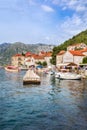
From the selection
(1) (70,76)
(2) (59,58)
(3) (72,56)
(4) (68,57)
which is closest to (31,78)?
(1) (70,76)

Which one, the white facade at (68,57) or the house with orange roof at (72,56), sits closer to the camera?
the house with orange roof at (72,56)

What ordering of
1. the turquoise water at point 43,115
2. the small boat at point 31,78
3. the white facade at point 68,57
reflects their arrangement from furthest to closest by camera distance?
the white facade at point 68,57, the small boat at point 31,78, the turquoise water at point 43,115

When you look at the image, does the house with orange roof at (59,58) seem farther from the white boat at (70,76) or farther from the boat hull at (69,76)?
the white boat at (70,76)

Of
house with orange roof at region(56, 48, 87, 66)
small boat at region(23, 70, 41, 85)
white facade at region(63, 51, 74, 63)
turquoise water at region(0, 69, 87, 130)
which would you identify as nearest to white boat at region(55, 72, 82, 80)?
small boat at region(23, 70, 41, 85)

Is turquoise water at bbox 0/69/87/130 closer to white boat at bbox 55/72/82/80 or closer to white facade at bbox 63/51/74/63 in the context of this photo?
white boat at bbox 55/72/82/80

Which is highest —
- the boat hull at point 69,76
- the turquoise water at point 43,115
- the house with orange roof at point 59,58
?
the house with orange roof at point 59,58

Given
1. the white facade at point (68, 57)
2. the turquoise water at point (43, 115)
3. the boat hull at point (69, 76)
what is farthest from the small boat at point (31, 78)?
the white facade at point (68, 57)

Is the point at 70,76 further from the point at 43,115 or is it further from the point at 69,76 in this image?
the point at 43,115

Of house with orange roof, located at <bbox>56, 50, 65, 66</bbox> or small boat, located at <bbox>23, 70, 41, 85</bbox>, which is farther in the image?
house with orange roof, located at <bbox>56, 50, 65, 66</bbox>

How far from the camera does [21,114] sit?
96.4 feet

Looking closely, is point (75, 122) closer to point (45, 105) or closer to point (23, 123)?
point (23, 123)

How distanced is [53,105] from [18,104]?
4.18m

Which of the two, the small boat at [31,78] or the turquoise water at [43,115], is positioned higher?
the small boat at [31,78]

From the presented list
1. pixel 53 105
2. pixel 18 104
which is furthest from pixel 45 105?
pixel 18 104
